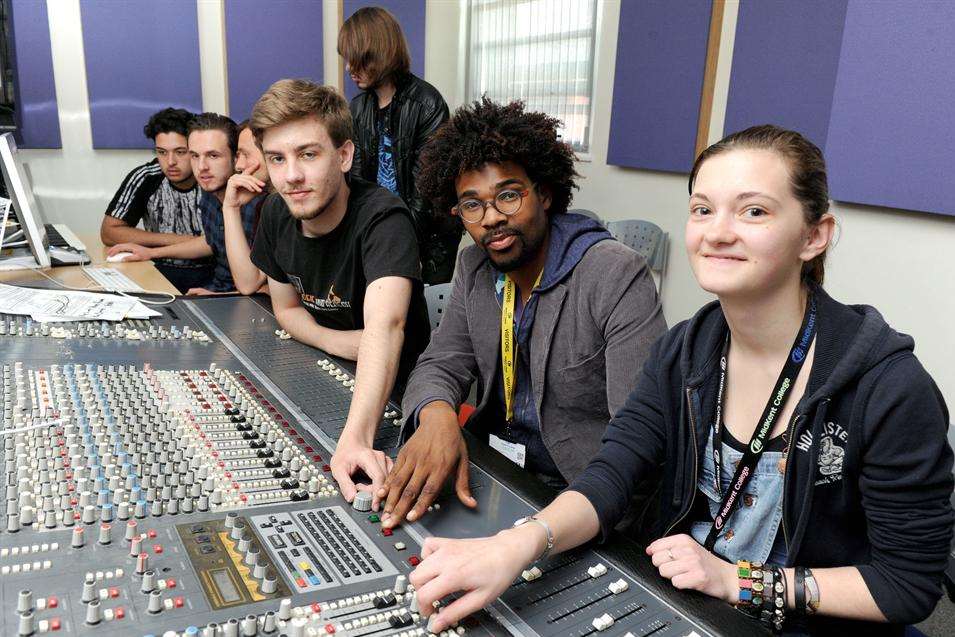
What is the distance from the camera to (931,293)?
2.81 metres

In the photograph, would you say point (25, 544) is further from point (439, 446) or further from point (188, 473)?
point (439, 446)

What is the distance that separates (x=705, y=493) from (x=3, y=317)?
6.79 feet

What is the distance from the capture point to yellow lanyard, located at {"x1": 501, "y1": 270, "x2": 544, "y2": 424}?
1760 mm

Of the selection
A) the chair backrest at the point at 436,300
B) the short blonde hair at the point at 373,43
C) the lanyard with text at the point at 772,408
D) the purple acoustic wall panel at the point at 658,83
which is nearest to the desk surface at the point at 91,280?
the chair backrest at the point at 436,300

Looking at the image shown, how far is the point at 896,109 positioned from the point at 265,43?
426 centimetres

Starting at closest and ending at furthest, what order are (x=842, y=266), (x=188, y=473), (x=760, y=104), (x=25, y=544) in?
(x=25, y=544) → (x=188, y=473) → (x=842, y=266) → (x=760, y=104)

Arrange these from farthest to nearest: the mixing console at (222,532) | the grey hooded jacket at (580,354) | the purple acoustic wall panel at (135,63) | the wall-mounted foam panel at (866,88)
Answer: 1. the purple acoustic wall panel at (135,63)
2. the wall-mounted foam panel at (866,88)
3. the grey hooded jacket at (580,354)
4. the mixing console at (222,532)

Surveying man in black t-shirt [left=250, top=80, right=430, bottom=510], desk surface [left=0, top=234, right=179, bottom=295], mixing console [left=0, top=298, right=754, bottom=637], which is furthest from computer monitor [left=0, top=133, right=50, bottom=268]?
mixing console [left=0, top=298, right=754, bottom=637]

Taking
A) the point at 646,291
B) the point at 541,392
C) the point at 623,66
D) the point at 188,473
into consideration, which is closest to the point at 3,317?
the point at 188,473

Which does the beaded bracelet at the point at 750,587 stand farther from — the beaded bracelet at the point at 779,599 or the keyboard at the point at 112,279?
the keyboard at the point at 112,279

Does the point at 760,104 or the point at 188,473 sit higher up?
the point at 760,104

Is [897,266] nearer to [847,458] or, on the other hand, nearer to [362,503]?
[847,458]

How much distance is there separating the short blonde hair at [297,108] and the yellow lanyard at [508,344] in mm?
712

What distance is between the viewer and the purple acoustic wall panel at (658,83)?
3.92 m
